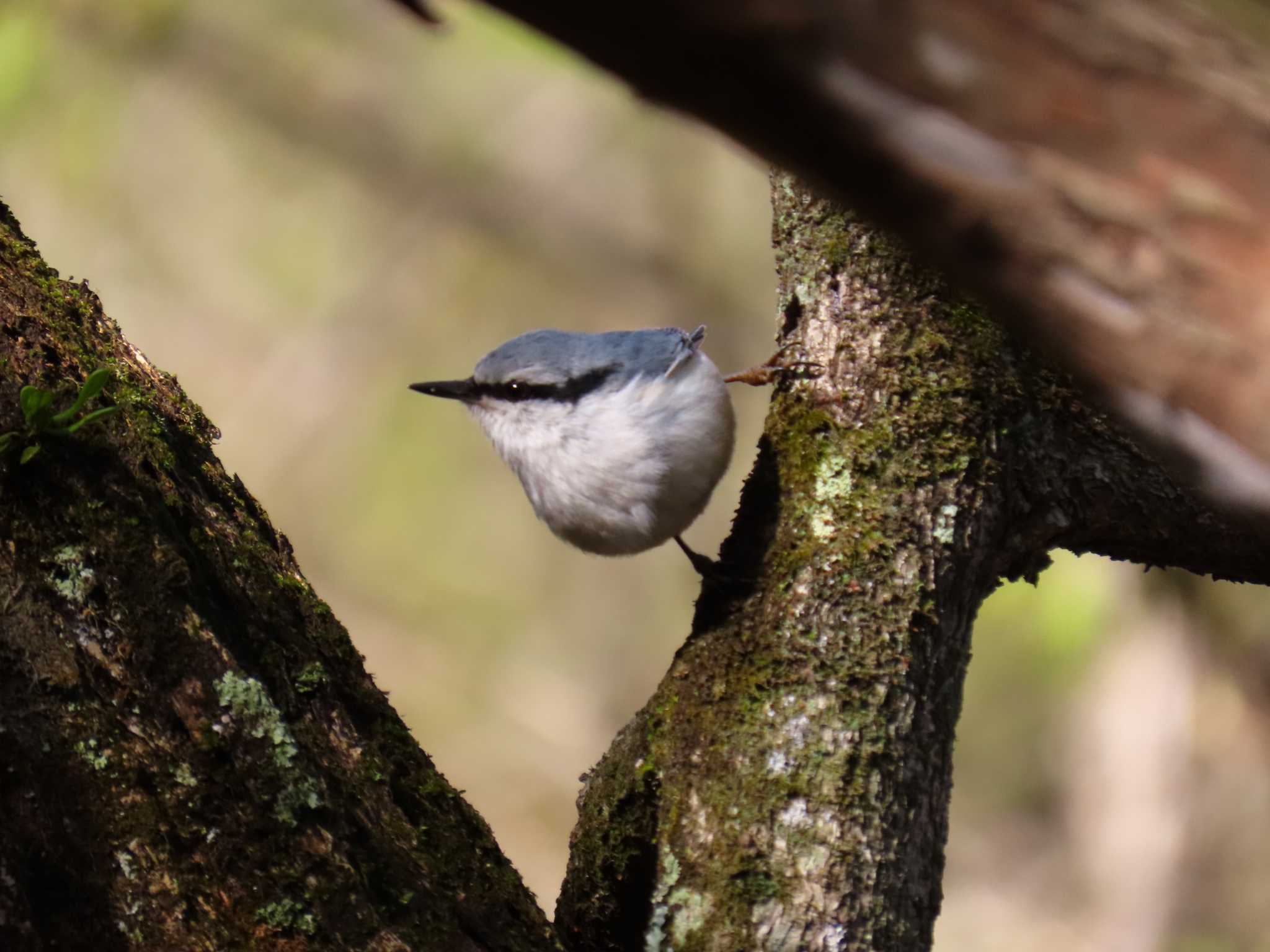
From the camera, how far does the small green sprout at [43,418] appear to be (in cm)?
159

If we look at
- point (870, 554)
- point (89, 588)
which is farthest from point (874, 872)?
point (89, 588)

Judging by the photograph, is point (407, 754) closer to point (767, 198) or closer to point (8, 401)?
point (8, 401)

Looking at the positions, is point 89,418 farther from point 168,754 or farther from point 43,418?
point 168,754

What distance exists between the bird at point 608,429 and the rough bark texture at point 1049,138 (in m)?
1.87

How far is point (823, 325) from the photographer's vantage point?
2.31 metres

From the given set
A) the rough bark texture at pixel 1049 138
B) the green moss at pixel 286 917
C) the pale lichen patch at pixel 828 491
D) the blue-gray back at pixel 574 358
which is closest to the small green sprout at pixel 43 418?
the green moss at pixel 286 917

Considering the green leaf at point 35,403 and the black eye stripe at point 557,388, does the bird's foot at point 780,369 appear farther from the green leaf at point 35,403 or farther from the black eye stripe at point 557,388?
the green leaf at point 35,403

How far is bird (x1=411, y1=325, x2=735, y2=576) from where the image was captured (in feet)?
9.14

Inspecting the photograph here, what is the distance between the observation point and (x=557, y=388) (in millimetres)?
2930

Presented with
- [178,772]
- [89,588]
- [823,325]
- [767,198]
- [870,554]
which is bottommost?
A: [178,772]

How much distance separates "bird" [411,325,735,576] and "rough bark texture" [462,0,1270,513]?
1.87 metres

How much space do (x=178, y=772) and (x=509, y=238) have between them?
21.4ft

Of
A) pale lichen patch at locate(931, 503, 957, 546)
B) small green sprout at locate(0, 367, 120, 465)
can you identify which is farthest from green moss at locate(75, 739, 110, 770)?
pale lichen patch at locate(931, 503, 957, 546)

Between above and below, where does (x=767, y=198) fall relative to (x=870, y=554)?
above
